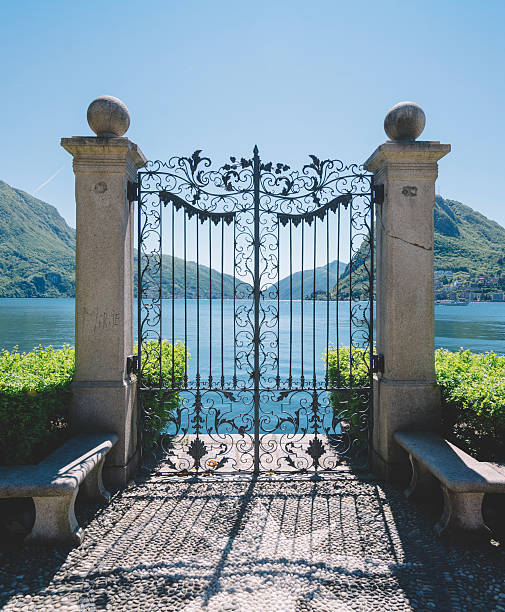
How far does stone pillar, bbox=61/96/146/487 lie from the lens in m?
4.75

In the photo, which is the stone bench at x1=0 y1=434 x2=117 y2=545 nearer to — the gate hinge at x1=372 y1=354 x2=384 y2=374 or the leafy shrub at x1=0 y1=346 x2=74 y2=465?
the leafy shrub at x1=0 y1=346 x2=74 y2=465

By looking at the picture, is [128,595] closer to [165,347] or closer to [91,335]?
[91,335]

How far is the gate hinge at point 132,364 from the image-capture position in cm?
499

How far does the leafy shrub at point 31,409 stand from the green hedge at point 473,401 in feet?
10.2


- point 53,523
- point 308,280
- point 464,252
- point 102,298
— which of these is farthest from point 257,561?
point 464,252

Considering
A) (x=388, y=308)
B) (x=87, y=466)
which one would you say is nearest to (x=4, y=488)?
(x=87, y=466)

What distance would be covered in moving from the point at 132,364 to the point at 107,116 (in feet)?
9.77

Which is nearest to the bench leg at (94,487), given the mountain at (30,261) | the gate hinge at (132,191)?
the gate hinge at (132,191)

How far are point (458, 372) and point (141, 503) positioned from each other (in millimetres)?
4105

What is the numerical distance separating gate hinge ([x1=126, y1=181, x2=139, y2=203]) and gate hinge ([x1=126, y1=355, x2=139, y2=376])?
6.45 feet

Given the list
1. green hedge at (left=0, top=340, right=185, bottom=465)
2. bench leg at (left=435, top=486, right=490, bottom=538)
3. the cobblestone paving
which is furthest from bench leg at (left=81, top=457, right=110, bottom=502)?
bench leg at (left=435, top=486, right=490, bottom=538)

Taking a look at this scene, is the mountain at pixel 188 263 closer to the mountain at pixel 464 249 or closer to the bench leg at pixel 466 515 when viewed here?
the mountain at pixel 464 249

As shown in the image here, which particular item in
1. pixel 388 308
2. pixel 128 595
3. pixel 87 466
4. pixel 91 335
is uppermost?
pixel 388 308

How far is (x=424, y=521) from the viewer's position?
3998 mm
